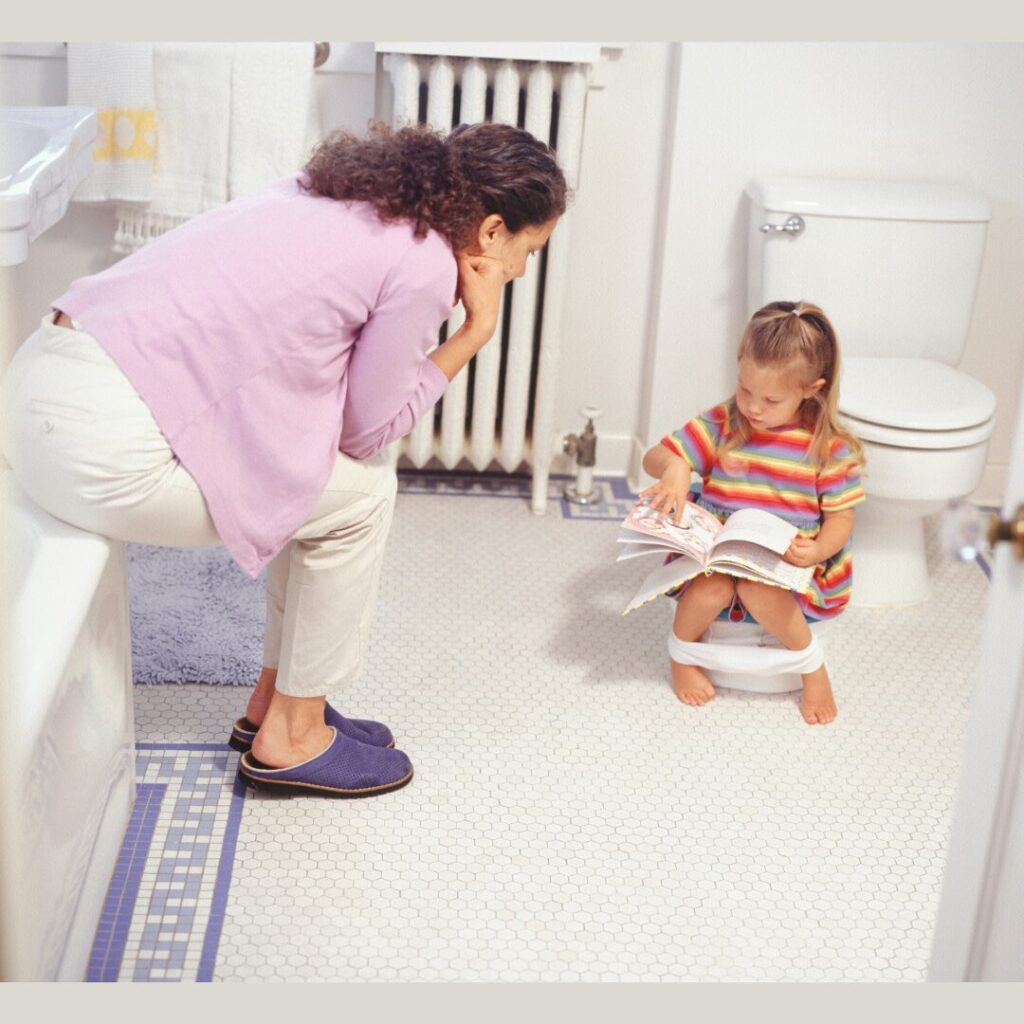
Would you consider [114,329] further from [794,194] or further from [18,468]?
[794,194]

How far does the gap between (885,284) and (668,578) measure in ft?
2.66

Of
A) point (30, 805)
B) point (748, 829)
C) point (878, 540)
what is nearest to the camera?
point (30, 805)

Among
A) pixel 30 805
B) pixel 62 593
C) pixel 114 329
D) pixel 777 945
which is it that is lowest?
pixel 777 945

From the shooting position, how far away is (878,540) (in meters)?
2.51

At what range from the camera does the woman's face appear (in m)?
Result: 1.67

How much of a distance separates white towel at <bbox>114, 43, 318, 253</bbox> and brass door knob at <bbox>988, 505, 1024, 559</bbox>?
183cm

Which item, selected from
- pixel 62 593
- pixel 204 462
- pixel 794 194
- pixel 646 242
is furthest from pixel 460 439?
pixel 62 593

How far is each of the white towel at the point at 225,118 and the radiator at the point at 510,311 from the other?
19 cm

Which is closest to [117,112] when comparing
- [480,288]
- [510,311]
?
Result: [510,311]

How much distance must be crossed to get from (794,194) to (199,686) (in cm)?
136

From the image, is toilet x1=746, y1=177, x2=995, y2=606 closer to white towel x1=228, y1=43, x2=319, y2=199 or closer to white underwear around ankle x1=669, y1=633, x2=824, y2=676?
white underwear around ankle x1=669, y1=633, x2=824, y2=676

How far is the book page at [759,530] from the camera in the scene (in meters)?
2.06

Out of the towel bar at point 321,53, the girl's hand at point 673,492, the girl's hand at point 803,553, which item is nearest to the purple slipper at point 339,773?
the girl's hand at point 673,492

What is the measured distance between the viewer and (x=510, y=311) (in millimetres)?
2750
